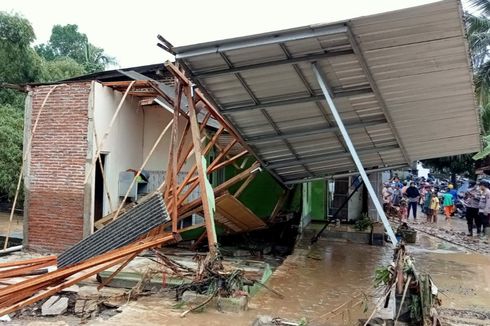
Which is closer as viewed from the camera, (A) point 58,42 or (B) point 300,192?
(B) point 300,192

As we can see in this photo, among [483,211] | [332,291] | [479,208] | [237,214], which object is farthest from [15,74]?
[483,211]

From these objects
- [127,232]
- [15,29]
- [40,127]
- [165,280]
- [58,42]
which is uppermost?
[58,42]

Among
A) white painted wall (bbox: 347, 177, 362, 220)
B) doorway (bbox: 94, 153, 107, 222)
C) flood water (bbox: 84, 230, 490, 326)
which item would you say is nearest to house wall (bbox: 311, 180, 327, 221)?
white painted wall (bbox: 347, 177, 362, 220)

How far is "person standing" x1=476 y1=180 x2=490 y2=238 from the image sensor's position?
1367cm

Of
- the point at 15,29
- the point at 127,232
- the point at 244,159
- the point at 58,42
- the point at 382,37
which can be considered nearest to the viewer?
the point at 382,37

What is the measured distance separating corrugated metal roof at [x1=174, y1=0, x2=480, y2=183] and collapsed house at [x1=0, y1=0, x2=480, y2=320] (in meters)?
0.02

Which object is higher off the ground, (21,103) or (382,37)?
(21,103)

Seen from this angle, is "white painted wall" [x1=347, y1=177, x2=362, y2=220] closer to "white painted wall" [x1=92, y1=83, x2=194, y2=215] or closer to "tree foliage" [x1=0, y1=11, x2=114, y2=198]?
"white painted wall" [x1=92, y1=83, x2=194, y2=215]

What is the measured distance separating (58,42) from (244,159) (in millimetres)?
42874

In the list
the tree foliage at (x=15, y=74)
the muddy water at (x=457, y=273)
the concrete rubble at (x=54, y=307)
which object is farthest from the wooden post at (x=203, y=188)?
the tree foliage at (x=15, y=74)

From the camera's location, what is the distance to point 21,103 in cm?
1961

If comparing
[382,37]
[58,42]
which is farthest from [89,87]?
[58,42]

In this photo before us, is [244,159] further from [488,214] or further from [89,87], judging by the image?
[488,214]

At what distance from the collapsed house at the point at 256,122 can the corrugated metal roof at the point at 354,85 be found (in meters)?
0.02
